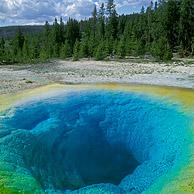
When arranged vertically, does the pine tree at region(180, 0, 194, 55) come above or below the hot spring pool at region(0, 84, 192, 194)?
above

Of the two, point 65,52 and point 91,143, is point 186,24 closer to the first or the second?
point 65,52

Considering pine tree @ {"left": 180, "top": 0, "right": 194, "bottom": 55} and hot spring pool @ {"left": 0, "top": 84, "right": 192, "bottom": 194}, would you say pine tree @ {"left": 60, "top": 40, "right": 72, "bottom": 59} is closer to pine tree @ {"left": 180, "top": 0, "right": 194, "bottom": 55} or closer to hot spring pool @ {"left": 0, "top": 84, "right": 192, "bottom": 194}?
pine tree @ {"left": 180, "top": 0, "right": 194, "bottom": 55}

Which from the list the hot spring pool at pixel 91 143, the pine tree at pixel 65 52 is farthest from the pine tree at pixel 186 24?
the hot spring pool at pixel 91 143

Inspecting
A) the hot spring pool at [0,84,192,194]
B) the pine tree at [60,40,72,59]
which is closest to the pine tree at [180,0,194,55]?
the pine tree at [60,40,72,59]

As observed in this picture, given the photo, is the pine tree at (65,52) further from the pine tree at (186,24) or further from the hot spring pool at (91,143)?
the hot spring pool at (91,143)

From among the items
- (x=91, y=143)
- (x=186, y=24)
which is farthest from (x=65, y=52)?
(x=91, y=143)

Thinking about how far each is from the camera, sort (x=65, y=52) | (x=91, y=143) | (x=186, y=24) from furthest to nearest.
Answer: (x=65, y=52) < (x=186, y=24) < (x=91, y=143)

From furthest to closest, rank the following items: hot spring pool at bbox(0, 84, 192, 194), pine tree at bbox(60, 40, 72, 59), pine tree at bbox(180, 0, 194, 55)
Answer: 1. pine tree at bbox(60, 40, 72, 59)
2. pine tree at bbox(180, 0, 194, 55)
3. hot spring pool at bbox(0, 84, 192, 194)

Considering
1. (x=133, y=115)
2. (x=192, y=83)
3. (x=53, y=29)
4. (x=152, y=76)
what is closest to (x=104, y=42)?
(x=53, y=29)
